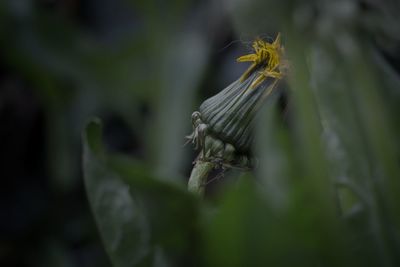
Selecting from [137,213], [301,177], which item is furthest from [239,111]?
[301,177]

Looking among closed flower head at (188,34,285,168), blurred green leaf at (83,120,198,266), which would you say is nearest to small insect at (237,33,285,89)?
closed flower head at (188,34,285,168)

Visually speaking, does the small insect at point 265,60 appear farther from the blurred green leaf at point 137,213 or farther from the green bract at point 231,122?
the blurred green leaf at point 137,213

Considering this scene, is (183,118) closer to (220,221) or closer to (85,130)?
(85,130)

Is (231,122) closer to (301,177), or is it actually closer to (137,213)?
(137,213)

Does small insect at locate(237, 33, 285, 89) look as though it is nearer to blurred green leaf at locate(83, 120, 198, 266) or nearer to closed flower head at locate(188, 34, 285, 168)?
closed flower head at locate(188, 34, 285, 168)

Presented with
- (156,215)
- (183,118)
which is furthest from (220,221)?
(183,118)
